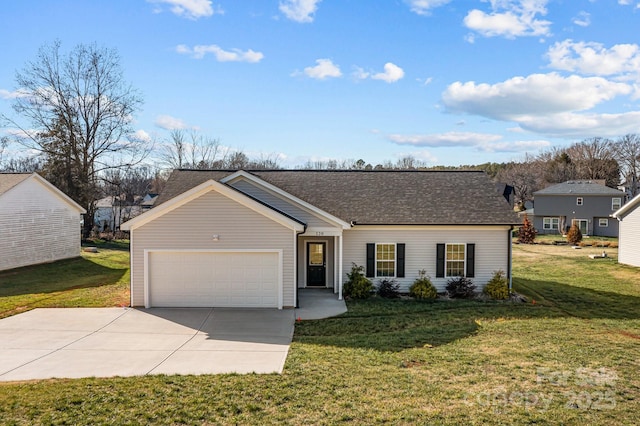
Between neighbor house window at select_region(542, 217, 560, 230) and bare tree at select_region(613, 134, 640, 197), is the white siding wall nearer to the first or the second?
neighbor house window at select_region(542, 217, 560, 230)

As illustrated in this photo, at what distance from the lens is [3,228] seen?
2223 centimetres

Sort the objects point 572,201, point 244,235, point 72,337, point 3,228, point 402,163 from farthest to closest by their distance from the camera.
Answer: point 402,163 < point 572,201 < point 3,228 < point 244,235 < point 72,337

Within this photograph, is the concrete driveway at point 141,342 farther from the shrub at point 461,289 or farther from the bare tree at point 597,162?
the bare tree at point 597,162

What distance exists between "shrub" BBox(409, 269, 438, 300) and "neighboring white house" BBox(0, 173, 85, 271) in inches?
850

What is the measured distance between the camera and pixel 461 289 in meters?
16.2

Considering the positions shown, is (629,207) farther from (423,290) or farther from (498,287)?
(423,290)

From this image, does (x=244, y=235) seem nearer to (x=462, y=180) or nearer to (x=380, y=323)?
(x=380, y=323)

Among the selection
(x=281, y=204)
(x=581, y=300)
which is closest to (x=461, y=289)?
(x=581, y=300)

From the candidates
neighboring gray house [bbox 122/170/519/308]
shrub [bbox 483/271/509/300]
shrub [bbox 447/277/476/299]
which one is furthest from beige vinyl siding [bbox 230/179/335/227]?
shrub [bbox 483/271/509/300]

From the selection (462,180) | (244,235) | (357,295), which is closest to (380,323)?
(357,295)

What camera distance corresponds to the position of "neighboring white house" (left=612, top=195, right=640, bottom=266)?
1004 inches

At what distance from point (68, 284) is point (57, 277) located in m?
2.54

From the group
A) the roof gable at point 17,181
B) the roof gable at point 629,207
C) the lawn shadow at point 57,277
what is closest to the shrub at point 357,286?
the lawn shadow at point 57,277

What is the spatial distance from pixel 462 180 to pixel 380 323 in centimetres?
995
